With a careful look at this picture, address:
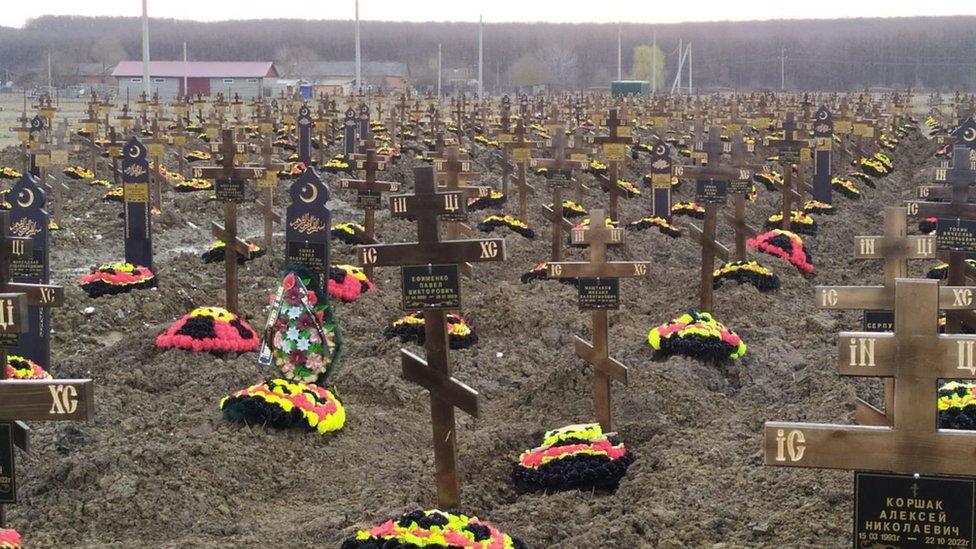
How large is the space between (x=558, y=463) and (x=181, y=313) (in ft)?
25.6

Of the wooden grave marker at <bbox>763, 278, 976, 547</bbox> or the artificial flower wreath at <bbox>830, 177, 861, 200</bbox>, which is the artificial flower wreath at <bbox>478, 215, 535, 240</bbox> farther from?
the wooden grave marker at <bbox>763, 278, 976, 547</bbox>

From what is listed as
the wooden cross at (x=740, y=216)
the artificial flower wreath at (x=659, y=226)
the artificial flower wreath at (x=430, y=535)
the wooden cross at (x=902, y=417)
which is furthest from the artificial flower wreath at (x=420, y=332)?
the wooden cross at (x=902, y=417)

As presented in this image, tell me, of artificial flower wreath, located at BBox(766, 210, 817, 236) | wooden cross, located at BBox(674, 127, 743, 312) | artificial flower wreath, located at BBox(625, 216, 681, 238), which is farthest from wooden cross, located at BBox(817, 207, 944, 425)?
artificial flower wreath, located at BBox(766, 210, 817, 236)

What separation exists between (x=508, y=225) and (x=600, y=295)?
10894 millimetres

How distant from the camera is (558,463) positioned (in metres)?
8.52

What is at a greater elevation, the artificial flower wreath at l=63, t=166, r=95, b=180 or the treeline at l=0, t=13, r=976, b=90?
the treeline at l=0, t=13, r=976, b=90

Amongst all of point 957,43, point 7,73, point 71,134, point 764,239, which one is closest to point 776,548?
point 764,239

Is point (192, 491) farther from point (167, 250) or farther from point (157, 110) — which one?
point (157, 110)

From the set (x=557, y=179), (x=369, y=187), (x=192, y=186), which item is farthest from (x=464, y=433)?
(x=192, y=186)

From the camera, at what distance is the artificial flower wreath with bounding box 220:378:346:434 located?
9.63 m

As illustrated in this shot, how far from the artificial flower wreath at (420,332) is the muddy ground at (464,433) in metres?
0.21

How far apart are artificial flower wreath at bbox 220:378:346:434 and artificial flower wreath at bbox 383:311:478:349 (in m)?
3.35

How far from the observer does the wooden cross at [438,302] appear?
789 centimetres

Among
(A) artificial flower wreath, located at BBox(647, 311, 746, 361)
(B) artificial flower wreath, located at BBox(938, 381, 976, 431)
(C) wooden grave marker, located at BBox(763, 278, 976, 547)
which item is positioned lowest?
(A) artificial flower wreath, located at BBox(647, 311, 746, 361)
